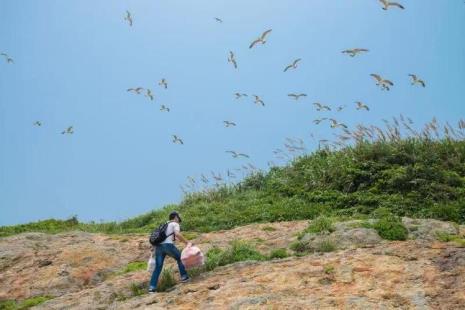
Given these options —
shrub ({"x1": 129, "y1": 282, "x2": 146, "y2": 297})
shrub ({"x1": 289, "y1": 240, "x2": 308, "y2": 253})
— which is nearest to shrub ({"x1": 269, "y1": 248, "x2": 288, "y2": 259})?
shrub ({"x1": 289, "y1": 240, "x2": 308, "y2": 253})

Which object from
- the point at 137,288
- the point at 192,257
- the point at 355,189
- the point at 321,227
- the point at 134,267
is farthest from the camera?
the point at 355,189

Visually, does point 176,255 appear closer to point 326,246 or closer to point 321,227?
point 326,246

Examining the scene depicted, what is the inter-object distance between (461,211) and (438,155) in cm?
524

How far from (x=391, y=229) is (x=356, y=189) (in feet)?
28.2

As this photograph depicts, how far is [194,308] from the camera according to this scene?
41.1 feet

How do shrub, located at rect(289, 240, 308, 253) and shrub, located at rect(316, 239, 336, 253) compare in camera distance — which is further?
shrub, located at rect(289, 240, 308, 253)

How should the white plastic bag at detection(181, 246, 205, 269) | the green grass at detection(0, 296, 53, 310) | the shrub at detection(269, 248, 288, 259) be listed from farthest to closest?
the green grass at detection(0, 296, 53, 310) < the shrub at detection(269, 248, 288, 259) < the white plastic bag at detection(181, 246, 205, 269)

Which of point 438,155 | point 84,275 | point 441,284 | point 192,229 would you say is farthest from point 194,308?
point 438,155

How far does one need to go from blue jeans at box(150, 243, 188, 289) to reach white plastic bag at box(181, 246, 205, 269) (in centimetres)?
16

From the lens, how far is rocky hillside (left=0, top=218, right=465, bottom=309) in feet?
38.5

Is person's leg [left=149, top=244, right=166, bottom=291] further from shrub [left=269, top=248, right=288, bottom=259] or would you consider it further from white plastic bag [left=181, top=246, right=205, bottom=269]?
shrub [left=269, top=248, right=288, bottom=259]

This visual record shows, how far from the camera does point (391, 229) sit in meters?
16.5

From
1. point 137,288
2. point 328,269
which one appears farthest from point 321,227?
point 137,288

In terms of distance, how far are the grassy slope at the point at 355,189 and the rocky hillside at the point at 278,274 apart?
8.53 ft
